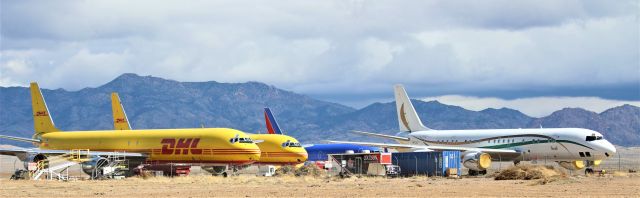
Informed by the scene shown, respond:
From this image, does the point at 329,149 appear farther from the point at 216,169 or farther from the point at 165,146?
the point at 165,146

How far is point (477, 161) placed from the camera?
216 ft

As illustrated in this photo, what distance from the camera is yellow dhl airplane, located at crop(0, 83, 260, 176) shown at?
59906 mm

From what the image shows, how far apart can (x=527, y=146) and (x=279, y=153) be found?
56.5ft

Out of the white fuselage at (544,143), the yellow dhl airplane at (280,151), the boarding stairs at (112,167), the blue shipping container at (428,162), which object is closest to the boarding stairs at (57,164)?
the boarding stairs at (112,167)

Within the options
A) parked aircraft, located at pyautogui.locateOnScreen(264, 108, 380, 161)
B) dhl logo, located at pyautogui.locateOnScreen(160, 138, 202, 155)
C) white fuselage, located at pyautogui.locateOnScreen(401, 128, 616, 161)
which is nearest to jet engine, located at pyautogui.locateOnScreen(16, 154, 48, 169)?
dhl logo, located at pyautogui.locateOnScreen(160, 138, 202, 155)

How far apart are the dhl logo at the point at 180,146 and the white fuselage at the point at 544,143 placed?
21.6 meters

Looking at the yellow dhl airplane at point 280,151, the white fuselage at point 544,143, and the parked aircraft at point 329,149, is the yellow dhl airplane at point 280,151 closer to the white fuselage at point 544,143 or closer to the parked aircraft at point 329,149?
the white fuselage at point 544,143

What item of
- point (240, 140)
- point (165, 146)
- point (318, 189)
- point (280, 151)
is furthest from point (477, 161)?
point (318, 189)

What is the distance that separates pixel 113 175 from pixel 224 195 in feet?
71.6

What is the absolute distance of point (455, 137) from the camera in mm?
76625

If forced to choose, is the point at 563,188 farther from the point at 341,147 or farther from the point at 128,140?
the point at 341,147

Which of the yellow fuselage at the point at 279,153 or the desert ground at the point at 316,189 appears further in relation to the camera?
the yellow fuselage at the point at 279,153

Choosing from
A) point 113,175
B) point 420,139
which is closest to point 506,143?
point 420,139

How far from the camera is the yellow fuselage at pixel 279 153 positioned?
6381 cm
